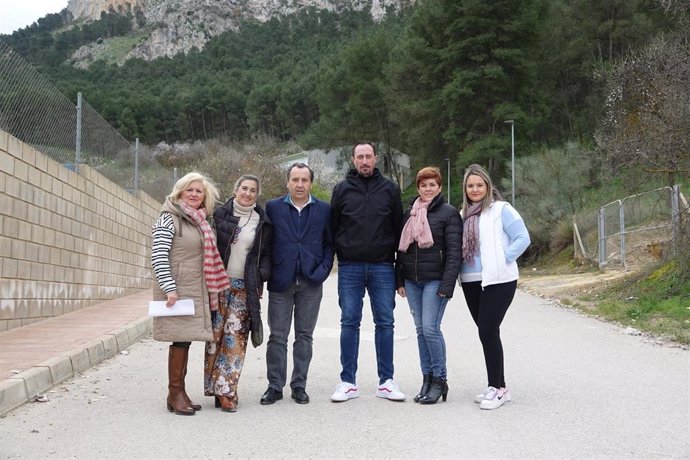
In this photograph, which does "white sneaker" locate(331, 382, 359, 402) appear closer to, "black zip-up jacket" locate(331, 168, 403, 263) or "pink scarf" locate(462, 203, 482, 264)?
"black zip-up jacket" locate(331, 168, 403, 263)

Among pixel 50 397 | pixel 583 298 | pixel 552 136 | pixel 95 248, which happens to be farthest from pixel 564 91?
pixel 50 397

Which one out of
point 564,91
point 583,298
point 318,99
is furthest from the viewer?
point 318,99

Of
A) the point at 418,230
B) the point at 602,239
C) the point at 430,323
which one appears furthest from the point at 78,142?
the point at 602,239

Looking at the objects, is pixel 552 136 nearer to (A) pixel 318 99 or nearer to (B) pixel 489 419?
(A) pixel 318 99

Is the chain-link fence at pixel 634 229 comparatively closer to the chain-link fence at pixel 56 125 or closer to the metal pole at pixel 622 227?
the metal pole at pixel 622 227

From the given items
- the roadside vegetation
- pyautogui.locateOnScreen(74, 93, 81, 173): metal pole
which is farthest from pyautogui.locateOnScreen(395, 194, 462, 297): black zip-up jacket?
pyautogui.locateOnScreen(74, 93, 81, 173): metal pole

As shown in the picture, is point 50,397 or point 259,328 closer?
point 259,328

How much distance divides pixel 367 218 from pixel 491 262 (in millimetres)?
1035

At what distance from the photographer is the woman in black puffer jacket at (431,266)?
19.0 feet

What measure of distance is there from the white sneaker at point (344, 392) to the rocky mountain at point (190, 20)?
135 meters

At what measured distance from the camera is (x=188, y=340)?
17.8 feet

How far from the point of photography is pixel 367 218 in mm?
5945

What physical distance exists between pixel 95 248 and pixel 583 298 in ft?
31.7

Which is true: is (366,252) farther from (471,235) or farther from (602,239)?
(602,239)
